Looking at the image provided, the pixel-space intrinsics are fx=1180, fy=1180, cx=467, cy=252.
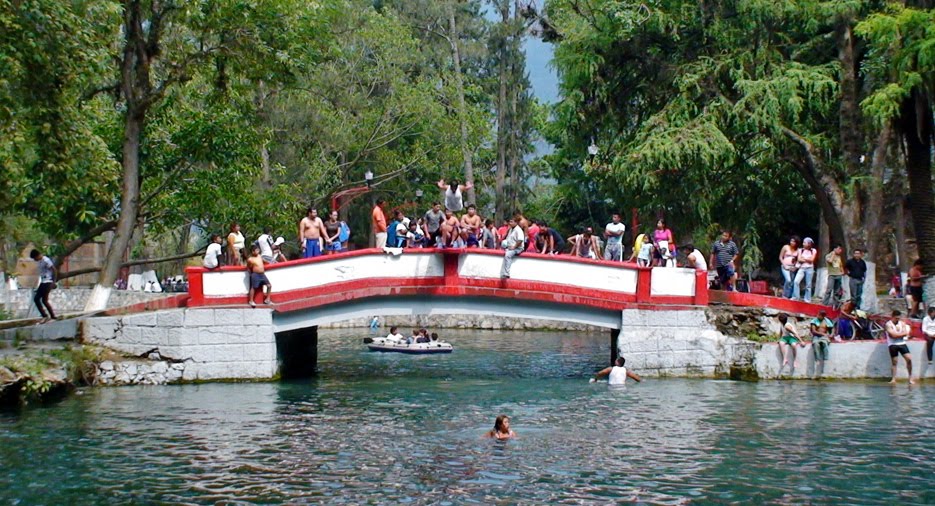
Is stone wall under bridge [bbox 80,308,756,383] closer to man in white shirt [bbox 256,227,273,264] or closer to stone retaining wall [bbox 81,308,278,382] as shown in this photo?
stone retaining wall [bbox 81,308,278,382]

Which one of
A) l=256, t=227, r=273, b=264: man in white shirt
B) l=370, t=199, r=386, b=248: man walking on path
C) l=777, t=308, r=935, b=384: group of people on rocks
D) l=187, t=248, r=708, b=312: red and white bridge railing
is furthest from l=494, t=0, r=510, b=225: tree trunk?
l=777, t=308, r=935, b=384: group of people on rocks

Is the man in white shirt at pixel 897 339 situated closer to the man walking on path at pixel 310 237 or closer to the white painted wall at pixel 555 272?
the white painted wall at pixel 555 272

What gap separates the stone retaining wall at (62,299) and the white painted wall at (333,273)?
38.2 ft

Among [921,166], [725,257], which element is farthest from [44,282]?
[921,166]

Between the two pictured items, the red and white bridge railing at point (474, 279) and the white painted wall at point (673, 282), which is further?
the white painted wall at point (673, 282)

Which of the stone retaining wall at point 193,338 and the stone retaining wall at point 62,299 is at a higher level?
the stone retaining wall at point 62,299

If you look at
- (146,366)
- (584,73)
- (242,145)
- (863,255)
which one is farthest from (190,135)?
(863,255)

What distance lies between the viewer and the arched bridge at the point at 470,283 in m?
26.5

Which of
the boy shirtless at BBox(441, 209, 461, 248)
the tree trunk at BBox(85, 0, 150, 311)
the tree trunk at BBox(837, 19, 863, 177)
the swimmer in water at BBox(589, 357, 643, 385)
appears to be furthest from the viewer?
the tree trunk at BBox(837, 19, 863, 177)

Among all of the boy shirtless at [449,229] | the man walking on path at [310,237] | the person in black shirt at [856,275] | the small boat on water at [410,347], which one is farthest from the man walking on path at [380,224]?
the person in black shirt at [856,275]

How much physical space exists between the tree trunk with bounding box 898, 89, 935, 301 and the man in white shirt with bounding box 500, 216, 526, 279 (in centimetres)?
1086

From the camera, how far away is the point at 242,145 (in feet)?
96.8

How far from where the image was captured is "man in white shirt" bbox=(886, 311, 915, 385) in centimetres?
2517

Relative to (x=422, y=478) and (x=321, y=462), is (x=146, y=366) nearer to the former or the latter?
(x=321, y=462)
